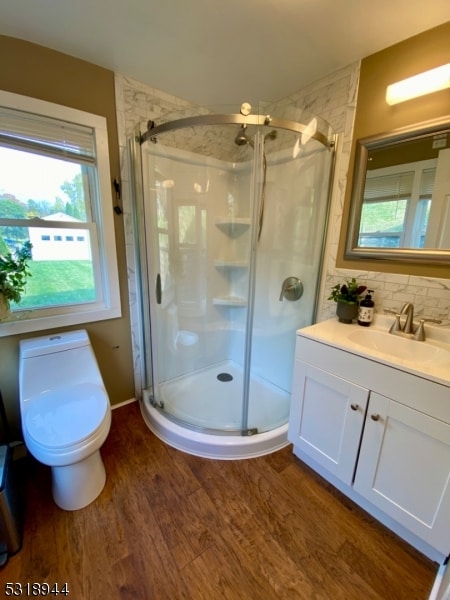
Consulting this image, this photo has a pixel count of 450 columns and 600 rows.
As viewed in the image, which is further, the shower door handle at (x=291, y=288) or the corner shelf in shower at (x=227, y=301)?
the corner shelf in shower at (x=227, y=301)

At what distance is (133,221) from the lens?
1.81 m

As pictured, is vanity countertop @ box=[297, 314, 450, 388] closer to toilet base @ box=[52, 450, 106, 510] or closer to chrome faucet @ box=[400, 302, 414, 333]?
chrome faucet @ box=[400, 302, 414, 333]

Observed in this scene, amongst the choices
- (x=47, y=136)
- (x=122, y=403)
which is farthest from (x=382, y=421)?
(x=47, y=136)

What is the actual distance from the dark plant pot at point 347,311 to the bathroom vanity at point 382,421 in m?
0.07

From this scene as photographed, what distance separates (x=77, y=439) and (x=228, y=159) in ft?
6.41

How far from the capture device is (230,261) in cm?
220

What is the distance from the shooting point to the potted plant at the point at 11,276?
1339mm

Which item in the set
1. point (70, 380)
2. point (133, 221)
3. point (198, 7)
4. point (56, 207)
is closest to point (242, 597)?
point (70, 380)

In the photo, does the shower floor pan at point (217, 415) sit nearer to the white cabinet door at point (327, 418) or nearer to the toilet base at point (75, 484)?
the white cabinet door at point (327, 418)

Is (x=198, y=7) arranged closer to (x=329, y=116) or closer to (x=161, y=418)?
(x=329, y=116)

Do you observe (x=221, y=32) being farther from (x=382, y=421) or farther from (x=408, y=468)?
(x=408, y=468)

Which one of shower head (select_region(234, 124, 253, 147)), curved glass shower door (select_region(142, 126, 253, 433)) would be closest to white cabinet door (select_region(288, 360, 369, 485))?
curved glass shower door (select_region(142, 126, 253, 433))

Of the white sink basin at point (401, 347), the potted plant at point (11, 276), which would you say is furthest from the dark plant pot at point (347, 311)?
the potted plant at point (11, 276)

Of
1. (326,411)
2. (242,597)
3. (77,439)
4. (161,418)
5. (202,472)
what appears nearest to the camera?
(242,597)
